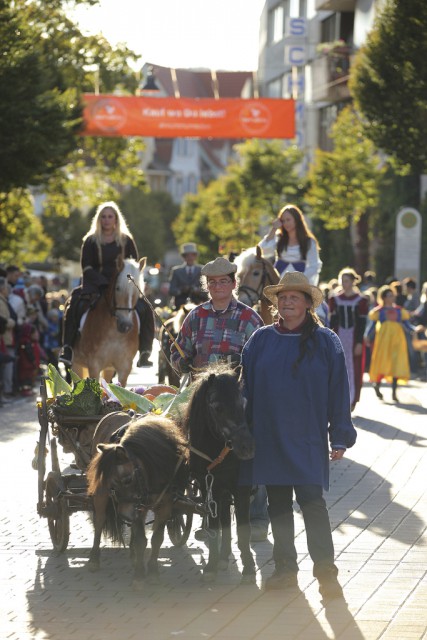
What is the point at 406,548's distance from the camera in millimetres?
9922

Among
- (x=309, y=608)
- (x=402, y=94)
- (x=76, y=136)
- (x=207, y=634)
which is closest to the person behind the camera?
(x=207, y=634)

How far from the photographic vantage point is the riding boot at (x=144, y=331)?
15836 mm

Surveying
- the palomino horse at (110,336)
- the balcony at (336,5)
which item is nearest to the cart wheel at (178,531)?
the palomino horse at (110,336)

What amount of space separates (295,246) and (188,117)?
2632 cm

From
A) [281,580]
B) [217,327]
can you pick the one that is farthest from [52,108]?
[281,580]

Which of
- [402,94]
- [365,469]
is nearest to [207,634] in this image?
[365,469]

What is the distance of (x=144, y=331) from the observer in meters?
15.9

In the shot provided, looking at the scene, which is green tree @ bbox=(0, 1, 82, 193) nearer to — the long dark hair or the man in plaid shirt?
the long dark hair

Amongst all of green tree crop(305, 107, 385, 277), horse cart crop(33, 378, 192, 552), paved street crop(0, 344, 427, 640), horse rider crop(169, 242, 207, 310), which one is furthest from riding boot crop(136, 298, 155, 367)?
green tree crop(305, 107, 385, 277)

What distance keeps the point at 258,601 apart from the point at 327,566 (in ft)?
1.48

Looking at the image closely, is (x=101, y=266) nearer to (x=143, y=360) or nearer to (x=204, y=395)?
(x=143, y=360)

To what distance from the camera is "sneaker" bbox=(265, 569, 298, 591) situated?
27.9ft

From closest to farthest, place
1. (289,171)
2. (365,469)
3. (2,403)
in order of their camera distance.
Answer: (365,469)
(2,403)
(289,171)

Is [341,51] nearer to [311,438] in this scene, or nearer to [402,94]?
[402,94]
